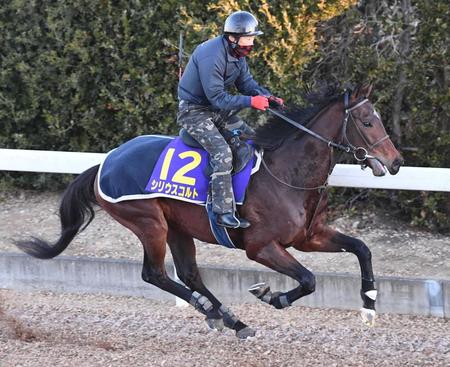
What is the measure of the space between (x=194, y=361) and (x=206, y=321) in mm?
600

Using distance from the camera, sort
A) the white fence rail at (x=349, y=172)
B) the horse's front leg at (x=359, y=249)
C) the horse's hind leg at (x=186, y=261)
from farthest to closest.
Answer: the white fence rail at (x=349, y=172) → the horse's hind leg at (x=186, y=261) → the horse's front leg at (x=359, y=249)

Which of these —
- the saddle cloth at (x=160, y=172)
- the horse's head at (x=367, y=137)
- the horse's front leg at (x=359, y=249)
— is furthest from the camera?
the saddle cloth at (x=160, y=172)

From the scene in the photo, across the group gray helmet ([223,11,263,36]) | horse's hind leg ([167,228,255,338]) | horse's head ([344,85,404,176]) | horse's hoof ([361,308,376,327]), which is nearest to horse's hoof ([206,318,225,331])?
horse's hind leg ([167,228,255,338])

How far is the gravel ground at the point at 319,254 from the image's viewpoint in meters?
8.29

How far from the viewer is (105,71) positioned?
31.9 ft

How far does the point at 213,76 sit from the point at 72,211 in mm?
1838

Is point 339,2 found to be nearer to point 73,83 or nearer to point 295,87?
point 295,87

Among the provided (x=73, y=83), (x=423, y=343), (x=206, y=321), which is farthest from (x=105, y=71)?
(x=423, y=343)

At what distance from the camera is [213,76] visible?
6.44 meters

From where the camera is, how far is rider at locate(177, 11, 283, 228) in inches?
251

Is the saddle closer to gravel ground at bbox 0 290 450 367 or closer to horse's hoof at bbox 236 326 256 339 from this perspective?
horse's hoof at bbox 236 326 256 339

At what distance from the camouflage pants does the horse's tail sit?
3.53 feet

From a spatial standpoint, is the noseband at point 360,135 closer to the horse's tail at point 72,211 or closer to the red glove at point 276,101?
the red glove at point 276,101

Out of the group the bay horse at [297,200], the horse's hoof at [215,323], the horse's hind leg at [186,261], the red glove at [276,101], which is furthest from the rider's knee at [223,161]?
the horse's hoof at [215,323]
